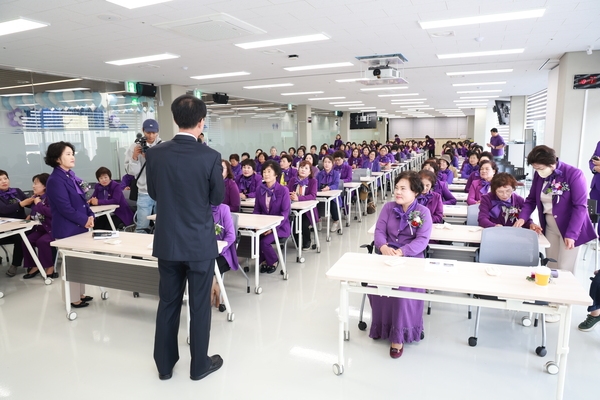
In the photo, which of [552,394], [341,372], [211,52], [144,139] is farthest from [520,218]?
[211,52]

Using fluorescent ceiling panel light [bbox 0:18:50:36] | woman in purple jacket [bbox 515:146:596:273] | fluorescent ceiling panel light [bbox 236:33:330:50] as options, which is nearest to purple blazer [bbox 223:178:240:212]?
fluorescent ceiling panel light [bbox 236:33:330:50]

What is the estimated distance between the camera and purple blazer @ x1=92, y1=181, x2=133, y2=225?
638 cm

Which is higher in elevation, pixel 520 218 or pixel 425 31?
pixel 425 31

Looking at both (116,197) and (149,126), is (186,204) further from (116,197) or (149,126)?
(116,197)

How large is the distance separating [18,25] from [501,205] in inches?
241

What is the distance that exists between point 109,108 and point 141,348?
805 cm

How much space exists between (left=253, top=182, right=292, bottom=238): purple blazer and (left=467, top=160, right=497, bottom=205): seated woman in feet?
8.82

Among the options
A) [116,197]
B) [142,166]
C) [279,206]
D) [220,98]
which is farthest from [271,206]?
[220,98]

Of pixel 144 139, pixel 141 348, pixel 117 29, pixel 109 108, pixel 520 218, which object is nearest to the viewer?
pixel 141 348

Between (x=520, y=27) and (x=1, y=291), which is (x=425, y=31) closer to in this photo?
(x=520, y=27)

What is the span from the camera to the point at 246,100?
14633mm

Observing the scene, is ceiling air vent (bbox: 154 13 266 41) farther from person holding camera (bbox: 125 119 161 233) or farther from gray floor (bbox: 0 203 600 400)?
gray floor (bbox: 0 203 600 400)

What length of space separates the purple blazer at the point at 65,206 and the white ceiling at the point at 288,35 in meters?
1.89

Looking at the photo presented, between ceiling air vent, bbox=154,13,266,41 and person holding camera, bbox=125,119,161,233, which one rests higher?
ceiling air vent, bbox=154,13,266,41
